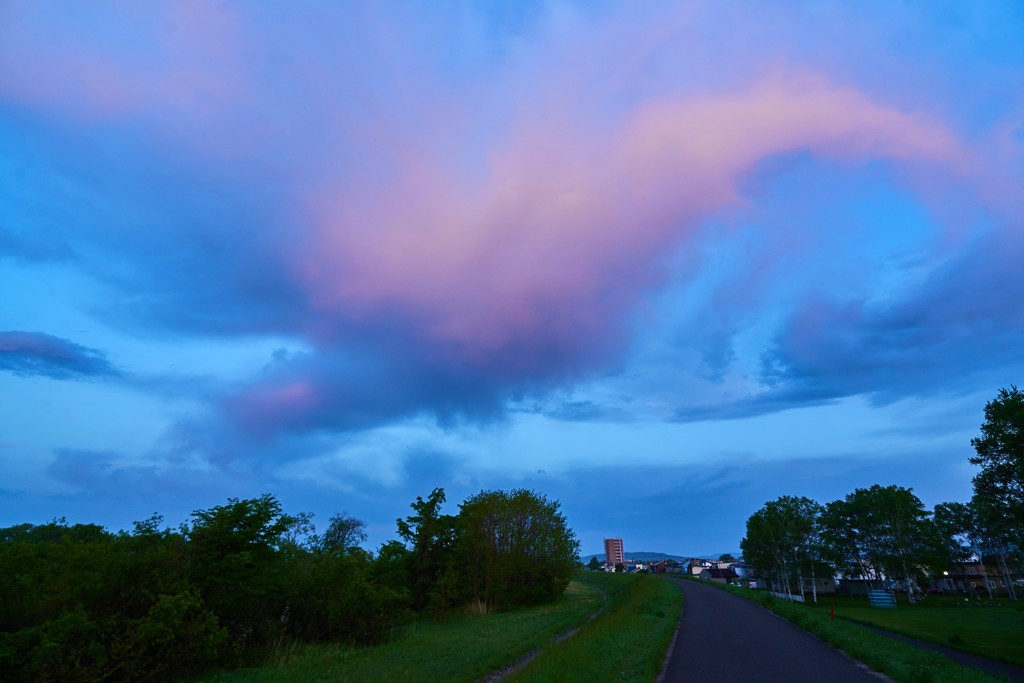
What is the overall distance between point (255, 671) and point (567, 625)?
60.6 feet

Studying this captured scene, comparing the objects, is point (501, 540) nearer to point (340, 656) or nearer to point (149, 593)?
point (340, 656)

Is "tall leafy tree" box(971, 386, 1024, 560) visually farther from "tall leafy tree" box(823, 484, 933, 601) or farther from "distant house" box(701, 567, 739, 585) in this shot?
"distant house" box(701, 567, 739, 585)

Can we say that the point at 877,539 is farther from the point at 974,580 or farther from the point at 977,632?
the point at 977,632

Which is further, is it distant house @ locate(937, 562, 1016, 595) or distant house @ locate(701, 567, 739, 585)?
distant house @ locate(701, 567, 739, 585)

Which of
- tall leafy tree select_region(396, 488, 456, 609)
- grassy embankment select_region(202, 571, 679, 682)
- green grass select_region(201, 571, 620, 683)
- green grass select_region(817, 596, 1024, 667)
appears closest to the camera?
grassy embankment select_region(202, 571, 679, 682)

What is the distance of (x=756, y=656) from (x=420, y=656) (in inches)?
528

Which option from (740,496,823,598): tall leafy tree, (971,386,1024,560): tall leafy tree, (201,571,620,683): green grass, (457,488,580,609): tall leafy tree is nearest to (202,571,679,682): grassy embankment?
(201,571,620,683): green grass

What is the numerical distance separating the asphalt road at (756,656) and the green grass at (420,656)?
6.53 meters

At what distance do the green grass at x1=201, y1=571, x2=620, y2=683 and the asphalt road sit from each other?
21.4ft

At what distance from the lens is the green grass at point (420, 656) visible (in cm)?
1788

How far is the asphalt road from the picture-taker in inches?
663

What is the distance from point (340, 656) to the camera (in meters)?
22.0

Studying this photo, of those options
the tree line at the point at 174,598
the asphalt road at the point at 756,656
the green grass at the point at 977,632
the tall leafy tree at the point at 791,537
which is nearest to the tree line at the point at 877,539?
the tall leafy tree at the point at 791,537

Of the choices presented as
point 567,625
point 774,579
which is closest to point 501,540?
point 567,625
